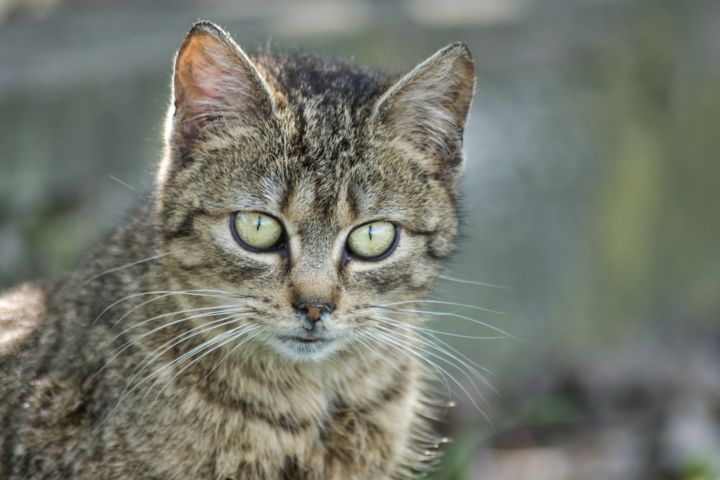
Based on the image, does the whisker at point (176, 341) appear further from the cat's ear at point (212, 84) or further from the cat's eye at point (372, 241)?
the cat's ear at point (212, 84)

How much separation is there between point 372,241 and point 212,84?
79 centimetres

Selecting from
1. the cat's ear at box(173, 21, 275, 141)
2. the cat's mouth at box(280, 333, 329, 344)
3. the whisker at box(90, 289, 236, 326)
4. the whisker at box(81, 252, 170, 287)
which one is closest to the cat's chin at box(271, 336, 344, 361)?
the cat's mouth at box(280, 333, 329, 344)

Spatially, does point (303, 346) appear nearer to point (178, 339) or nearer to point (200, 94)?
point (178, 339)

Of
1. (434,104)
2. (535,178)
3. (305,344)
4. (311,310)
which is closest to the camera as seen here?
(311,310)

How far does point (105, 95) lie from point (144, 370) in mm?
2934

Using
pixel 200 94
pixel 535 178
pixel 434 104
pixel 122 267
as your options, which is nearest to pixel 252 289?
pixel 122 267

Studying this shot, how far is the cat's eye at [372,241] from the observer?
3973 mm

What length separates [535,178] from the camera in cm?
730

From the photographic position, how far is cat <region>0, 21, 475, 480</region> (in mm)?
3891

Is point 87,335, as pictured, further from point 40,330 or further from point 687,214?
point 687,214

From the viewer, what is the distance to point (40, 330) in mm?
4234

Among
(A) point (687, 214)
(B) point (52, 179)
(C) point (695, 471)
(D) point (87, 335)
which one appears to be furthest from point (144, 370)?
(A) point (687, 214)

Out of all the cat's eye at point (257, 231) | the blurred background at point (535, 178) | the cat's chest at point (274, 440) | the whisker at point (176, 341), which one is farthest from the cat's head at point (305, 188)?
the blurred background at point (535, 178)

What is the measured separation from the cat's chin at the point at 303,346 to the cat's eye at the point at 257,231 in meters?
0.32
